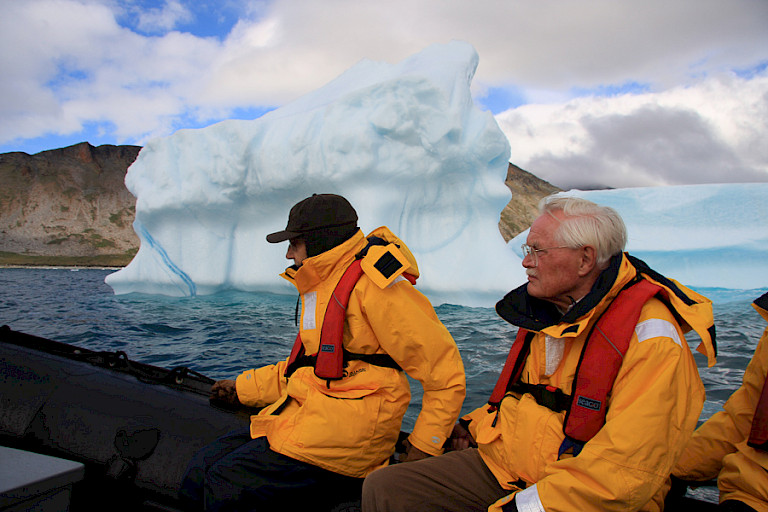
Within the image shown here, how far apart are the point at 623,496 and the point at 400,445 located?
1.01 meters

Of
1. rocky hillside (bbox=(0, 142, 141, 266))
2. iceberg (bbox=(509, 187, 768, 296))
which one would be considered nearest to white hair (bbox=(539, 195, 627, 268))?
iceberg (bbox=(509, 187, 768, 296))

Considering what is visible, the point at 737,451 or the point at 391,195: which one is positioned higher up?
the point at 391,195

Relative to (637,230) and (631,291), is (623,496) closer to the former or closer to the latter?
(631,291)

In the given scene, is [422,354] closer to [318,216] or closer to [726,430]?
[318,216]

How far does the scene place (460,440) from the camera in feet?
5.43

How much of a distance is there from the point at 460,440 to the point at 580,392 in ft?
2.04

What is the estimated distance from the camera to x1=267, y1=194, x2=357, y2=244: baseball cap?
1.66 m

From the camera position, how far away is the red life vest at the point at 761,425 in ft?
3.75

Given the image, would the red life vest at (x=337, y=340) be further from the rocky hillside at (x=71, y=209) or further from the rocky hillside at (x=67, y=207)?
the rocky hillside at (x=67, y=207)

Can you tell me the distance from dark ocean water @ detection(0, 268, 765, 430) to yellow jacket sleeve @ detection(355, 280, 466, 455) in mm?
1531

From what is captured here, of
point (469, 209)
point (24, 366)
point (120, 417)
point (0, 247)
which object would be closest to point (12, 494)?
point (120, 417)

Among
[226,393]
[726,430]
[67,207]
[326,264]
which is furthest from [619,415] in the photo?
[67,207]

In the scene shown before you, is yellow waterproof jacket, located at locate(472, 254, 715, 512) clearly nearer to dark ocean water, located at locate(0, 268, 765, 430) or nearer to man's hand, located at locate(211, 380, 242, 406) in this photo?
man's hand, located at locate(211, 380, 242, 406)

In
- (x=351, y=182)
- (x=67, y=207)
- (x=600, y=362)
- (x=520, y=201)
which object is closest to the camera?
(x=600, y=362)
